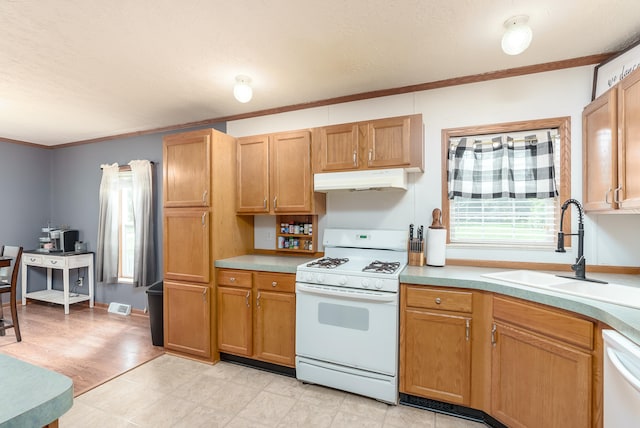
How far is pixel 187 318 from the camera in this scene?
2816mm

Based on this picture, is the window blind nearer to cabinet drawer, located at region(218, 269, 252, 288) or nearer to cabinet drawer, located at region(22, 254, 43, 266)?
cabinet drawer, located at region(218, 269, 252, 288)

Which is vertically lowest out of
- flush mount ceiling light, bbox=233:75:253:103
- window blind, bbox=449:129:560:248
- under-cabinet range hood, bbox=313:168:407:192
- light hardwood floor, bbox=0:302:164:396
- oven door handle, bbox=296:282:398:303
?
light hardwood floor, bbox=0:302:164:396

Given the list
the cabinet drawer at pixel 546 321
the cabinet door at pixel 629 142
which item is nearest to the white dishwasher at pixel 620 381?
the cabinet drawer at pixel 546 321

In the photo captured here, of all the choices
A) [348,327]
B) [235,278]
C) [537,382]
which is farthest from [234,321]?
[537,382]

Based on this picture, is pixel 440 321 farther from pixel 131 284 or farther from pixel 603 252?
pixel 131 284

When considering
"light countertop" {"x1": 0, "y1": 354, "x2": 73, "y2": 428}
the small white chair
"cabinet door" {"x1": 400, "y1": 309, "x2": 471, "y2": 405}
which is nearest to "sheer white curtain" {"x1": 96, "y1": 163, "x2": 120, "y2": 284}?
the small white chair

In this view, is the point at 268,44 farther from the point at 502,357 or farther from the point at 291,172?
the point at 502,357

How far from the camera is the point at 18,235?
14.5 ft

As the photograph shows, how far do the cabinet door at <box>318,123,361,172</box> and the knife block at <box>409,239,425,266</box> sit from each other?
0.81m

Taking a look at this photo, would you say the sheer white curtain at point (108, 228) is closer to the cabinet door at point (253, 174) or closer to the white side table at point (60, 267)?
the white side table at point (60, 267)

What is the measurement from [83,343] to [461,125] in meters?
4.27

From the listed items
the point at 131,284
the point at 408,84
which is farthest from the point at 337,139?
the point at 131,284

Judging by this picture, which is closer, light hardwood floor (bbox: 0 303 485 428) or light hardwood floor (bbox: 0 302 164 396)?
light hardwood floor (bbox: 0 303 485 428)

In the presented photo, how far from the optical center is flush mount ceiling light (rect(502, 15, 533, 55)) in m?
1.71
